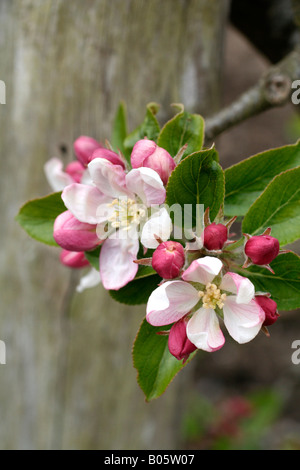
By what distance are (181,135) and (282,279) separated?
1.14 feet

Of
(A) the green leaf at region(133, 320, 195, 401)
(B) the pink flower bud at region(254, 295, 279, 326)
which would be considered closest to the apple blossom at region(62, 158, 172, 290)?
(A) the green leaf at region(133, 320, 195, 401)

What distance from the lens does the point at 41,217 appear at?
1.05 meters

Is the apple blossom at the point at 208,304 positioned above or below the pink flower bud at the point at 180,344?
above

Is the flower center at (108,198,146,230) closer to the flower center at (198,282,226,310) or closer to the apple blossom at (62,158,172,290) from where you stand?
the apple blossom at (62,158,172,290)

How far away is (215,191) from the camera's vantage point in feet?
2.76

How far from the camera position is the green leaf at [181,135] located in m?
0.99

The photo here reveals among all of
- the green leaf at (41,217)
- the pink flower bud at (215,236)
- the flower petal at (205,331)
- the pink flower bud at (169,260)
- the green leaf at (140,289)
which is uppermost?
the pink flower bud at (215,236)

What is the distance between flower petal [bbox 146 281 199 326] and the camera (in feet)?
2.45

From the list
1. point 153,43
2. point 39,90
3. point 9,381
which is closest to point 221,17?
point 153,43

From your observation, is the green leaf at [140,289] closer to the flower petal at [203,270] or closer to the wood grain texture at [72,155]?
the flower petal at [203,270]

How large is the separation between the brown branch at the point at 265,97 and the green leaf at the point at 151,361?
0.78 m

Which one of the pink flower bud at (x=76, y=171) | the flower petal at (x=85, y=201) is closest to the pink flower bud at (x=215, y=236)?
the flower petal at (x=85, y=201)

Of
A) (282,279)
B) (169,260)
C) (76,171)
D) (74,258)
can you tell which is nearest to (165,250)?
(169,260)

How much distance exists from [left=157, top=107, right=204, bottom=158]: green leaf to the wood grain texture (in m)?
0.76
